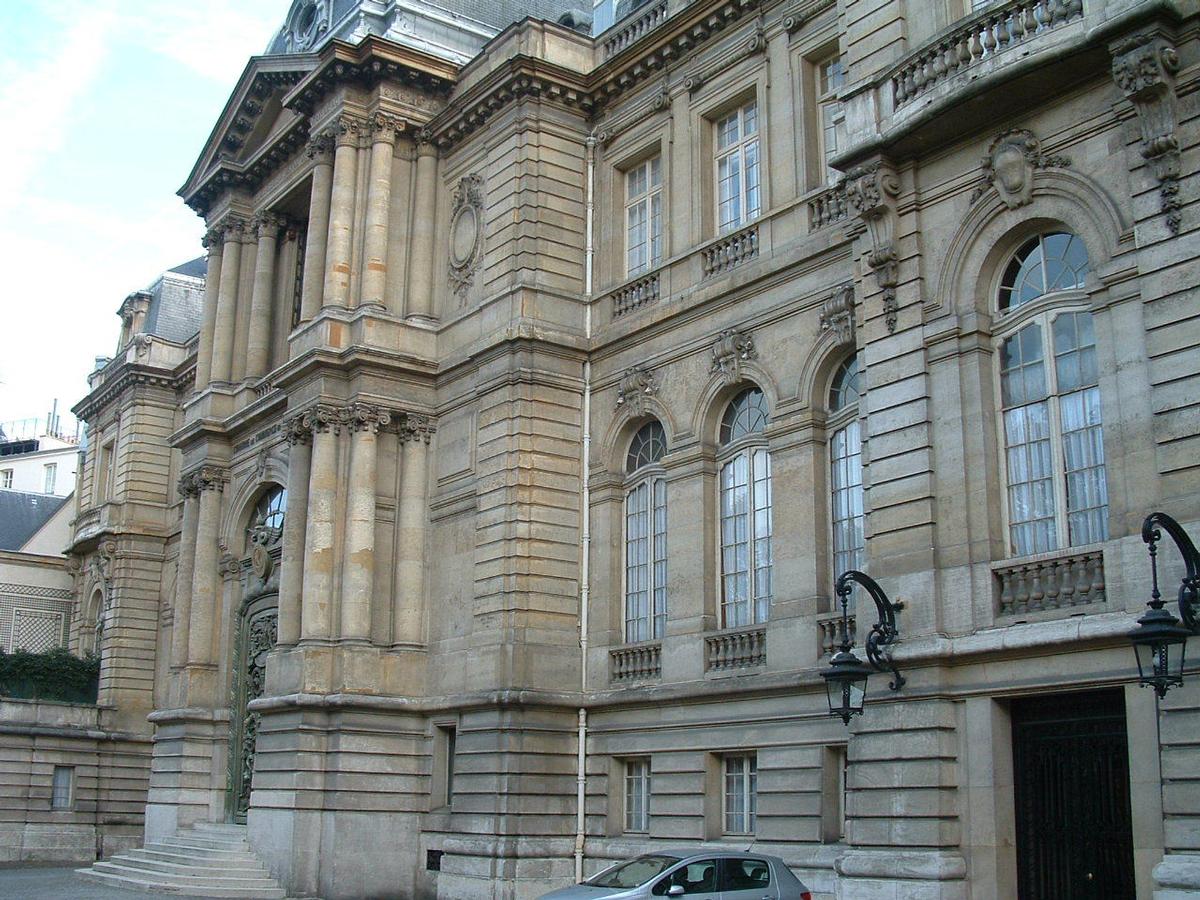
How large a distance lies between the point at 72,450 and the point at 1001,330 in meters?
67.2

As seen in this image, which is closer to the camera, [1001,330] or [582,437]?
[1001,330]

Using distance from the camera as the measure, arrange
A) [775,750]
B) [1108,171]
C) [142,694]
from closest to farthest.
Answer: [1108,171]
[775,750]
[142,694]

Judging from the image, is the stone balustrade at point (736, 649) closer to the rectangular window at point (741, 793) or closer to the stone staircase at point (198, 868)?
the rectangular window at point (741, 793)

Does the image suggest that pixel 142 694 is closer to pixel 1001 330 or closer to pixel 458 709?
pixel 458 709

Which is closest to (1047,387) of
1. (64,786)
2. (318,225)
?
(318,225)

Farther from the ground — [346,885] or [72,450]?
[72,450]

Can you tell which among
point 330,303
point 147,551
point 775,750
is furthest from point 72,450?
point 775,750

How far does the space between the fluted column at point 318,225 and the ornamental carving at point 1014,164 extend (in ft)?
51.7

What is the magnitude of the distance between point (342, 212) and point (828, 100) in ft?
34.3

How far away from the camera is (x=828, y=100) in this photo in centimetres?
2323

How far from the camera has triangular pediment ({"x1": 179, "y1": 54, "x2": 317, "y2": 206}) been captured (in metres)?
32.5

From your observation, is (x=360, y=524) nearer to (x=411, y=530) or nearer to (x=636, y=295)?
(x=411, y=530)

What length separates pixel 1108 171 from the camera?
15820 millimetres

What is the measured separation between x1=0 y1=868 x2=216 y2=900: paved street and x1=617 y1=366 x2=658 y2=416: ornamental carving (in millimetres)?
11824
